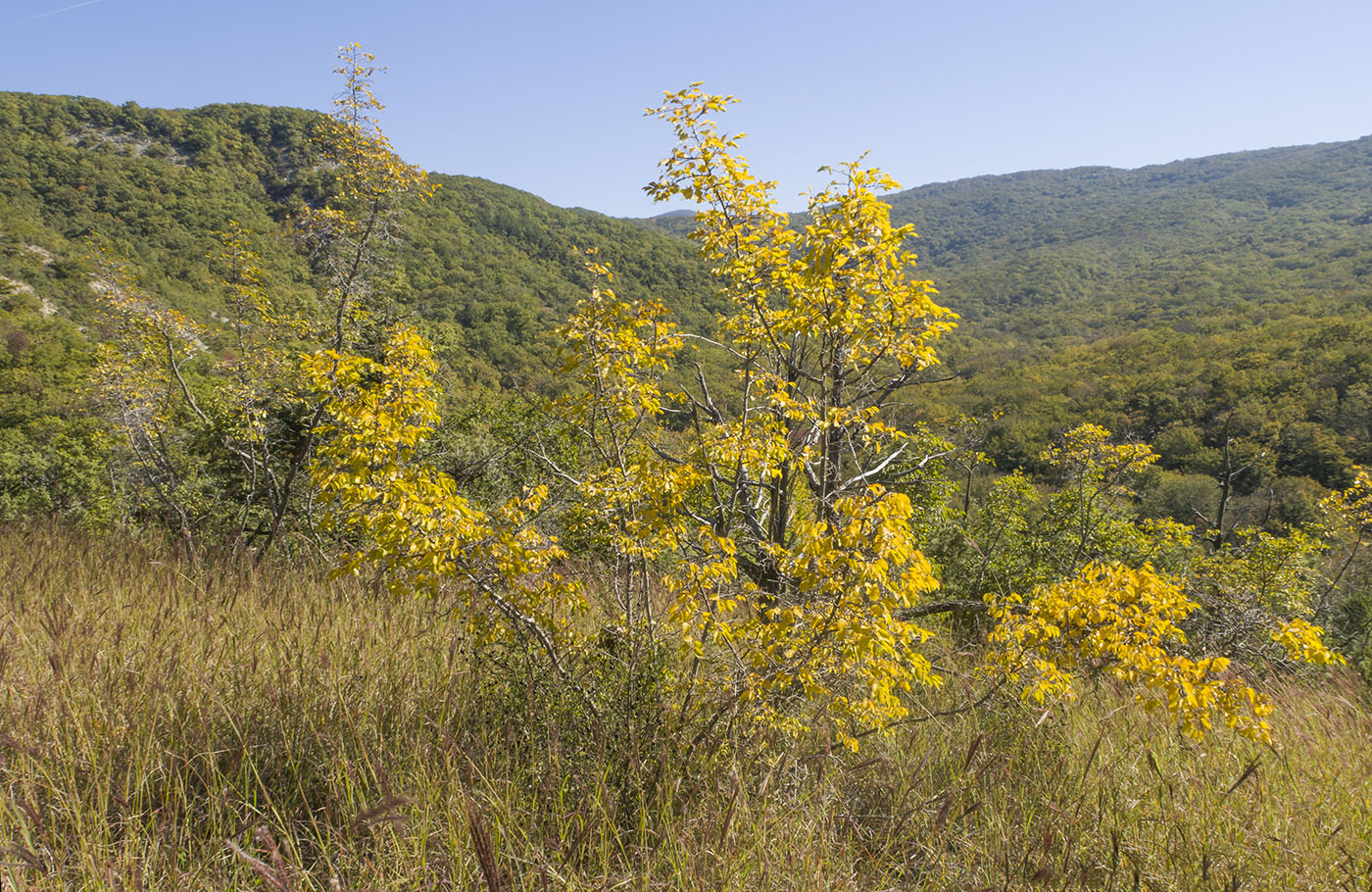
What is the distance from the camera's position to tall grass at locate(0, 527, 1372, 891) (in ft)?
5.07

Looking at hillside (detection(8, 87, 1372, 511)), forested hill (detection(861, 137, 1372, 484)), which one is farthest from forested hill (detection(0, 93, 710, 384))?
forested hill (detection(861, 137, 1372, 484))

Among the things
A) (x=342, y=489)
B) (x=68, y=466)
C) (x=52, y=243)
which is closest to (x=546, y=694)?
(x=342, y=489)

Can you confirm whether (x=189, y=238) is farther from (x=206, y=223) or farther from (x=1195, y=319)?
(x=1195, y=319)

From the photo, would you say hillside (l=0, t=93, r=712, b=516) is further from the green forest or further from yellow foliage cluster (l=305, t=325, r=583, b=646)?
yellow foliage cluster (l=305, t=325, r=583, b=646)

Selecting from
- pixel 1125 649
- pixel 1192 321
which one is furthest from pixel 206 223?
pixel 1192 321

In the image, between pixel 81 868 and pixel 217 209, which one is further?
pixel 217 209

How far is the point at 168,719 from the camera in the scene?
1.97 meters

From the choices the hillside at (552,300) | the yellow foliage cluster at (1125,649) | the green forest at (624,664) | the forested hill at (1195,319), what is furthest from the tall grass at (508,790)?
the hillside at (552,300)

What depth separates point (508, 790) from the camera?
5.73 ft

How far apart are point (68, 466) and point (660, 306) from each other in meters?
24.6

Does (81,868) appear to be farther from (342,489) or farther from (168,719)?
(342,489)

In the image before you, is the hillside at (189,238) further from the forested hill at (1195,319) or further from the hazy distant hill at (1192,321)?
the forested hill at (1195,319)

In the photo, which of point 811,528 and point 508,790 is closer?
point 508,790

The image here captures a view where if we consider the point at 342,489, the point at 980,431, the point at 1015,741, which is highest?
the point at 342,489
